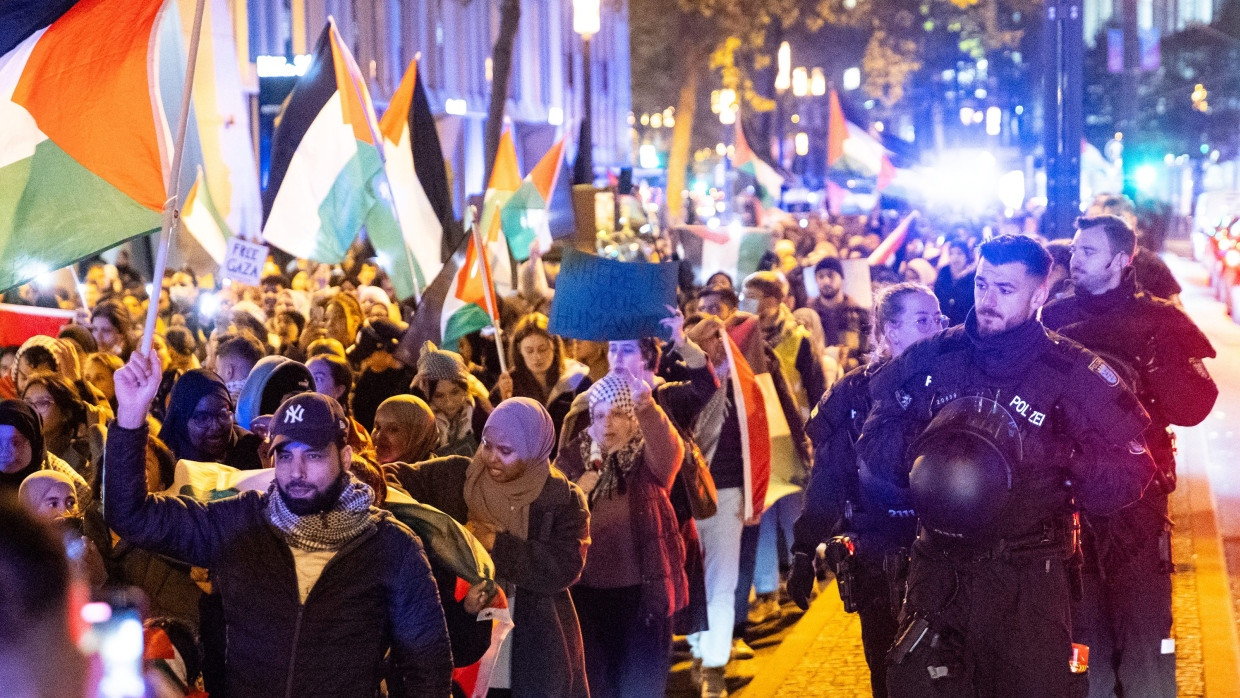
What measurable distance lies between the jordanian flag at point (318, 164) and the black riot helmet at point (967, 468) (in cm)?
579

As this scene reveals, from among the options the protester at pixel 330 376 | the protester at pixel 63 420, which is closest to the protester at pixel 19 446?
the protester at pixel 63 420

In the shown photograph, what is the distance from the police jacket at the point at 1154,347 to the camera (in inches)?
241

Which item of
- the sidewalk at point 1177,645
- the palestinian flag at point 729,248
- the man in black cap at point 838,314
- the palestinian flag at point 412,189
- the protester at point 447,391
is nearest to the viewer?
the protester at point 447,391

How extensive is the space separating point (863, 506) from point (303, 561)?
2.35 m

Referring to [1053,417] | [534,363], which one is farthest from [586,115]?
[1053,417]

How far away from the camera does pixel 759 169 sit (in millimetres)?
25469

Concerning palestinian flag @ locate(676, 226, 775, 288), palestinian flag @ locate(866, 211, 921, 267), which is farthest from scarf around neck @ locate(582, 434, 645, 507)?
palestinian flag @ locate(866, 211, 921, 267)

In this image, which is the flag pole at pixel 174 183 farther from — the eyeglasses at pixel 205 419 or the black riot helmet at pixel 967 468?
the black riot helmet at pixel 967 468

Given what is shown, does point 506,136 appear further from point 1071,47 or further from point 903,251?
point 903,251

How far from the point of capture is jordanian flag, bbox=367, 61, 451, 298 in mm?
10227

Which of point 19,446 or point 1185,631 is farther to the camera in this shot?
point 1185,631

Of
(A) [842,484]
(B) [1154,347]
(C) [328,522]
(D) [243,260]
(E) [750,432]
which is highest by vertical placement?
(D) [243,260]

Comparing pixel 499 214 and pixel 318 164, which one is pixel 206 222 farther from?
pixel 499 214

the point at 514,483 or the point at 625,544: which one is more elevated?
the point at 514,483
